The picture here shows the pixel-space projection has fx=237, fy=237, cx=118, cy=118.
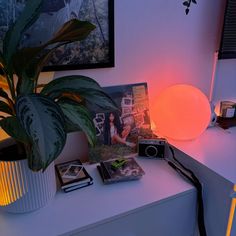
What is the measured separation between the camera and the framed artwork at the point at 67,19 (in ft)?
2.70

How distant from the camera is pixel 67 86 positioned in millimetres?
690

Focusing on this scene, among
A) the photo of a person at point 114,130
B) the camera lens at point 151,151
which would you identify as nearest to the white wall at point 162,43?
the photo of a person at point 114,130

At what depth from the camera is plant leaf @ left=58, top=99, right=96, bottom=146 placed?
2.17ft

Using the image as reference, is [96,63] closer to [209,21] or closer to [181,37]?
[181,37]

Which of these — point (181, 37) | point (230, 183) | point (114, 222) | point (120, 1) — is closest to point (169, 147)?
point (230, 183)

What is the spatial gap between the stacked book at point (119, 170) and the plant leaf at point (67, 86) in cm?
38

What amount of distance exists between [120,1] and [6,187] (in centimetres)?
83

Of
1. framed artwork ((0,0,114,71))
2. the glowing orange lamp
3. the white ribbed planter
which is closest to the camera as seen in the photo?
the white ribbed planter

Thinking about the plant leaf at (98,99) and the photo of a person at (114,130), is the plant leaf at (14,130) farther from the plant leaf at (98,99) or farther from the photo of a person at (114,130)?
the photo of a person at (114,130)

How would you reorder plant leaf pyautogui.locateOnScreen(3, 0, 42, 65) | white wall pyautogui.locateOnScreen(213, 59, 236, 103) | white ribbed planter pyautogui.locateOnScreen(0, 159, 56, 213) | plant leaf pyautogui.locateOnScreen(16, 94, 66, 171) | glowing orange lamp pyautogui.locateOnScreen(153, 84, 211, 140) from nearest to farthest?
plant leaf pyautogui.locateOnScreen(16, 94, 66, 171) → plant leaf pyautogui.locateOnScreen(3, 0, 42, 65) → white ribbed planter pyautogui.locateOnScreen(0, 159, 56, 213) → glowing orange lamp pyautogui.locateOnScreen(153, 84, 211, 140) → white wall pyautogui.locateOnScreen(213, 59, 236, 103)

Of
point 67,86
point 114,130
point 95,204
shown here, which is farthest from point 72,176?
point 67,86

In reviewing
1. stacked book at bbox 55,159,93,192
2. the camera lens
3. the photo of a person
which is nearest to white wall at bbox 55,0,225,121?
the photo of a person

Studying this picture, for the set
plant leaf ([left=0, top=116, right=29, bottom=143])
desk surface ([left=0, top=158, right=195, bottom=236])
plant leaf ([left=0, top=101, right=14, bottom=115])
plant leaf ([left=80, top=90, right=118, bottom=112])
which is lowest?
desk surface ([left=0, top=158, right=195, bottom=236])

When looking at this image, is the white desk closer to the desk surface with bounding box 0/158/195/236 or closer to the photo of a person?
the desk surface with bounding box 0/158/195/236
